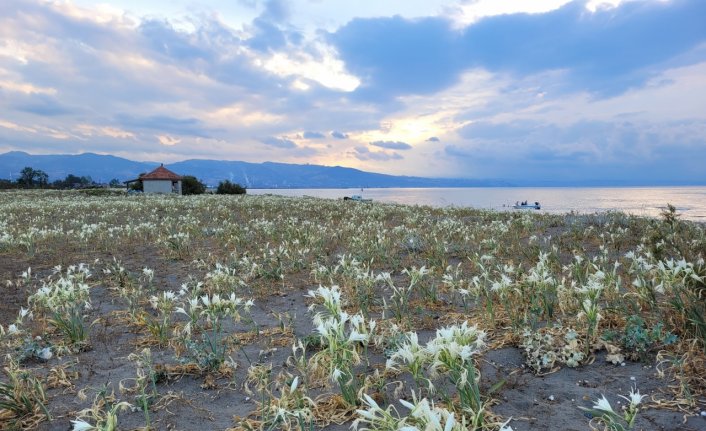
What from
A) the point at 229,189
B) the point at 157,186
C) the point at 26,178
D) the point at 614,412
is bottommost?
the point at 614,412

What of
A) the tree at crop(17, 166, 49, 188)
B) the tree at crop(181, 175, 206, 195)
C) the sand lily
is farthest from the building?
the sand lily

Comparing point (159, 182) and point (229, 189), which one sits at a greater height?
point (159, 182)

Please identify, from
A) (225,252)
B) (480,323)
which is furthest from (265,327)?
(225,252)

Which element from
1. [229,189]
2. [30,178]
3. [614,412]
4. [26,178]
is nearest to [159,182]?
[229,189]

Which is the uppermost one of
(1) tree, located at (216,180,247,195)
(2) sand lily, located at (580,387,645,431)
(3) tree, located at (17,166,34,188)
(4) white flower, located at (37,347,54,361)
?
(3) tree, located at (17,166,34,188)

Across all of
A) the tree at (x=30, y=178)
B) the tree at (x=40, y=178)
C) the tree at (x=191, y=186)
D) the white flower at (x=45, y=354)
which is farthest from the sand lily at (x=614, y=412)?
the tree at (x=40, y=178)

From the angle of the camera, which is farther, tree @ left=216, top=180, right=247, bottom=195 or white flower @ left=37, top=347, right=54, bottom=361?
tree @ left=216, top=180, right=247, bottom=195

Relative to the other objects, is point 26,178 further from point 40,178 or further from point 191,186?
point 191,186

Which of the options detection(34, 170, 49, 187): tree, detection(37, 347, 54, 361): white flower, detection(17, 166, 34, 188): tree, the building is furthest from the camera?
detection(34, 170, 49, 187): tree

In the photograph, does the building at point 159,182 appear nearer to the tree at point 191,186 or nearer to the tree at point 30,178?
the tree at point 191,186

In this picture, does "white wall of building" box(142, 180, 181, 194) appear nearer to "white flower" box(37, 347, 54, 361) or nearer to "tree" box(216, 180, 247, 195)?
"tree" box(216, 180, 247, 195)

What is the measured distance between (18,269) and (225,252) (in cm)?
425

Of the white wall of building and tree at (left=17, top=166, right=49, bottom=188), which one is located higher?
tree at (left=17, top=166, right=49, bottom=188)

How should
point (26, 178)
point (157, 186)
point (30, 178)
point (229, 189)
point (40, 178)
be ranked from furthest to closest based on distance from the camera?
point (40, 178) < point (30, 178) < point (26, 178) < point (229, 189) < point (157, 186)
